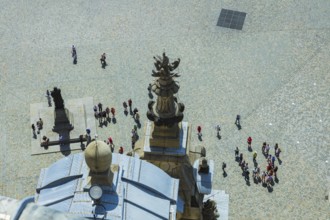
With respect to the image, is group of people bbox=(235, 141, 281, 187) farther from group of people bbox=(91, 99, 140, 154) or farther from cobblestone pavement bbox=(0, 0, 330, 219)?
group of people bbox=(91, 99, 140, 154)

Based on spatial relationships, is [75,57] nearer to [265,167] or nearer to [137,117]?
[137,117]

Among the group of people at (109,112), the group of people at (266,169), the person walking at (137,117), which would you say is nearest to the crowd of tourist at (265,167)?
the group of people at (266,169)

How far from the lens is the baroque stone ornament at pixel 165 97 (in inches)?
780

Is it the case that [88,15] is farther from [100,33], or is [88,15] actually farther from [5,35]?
[5,35]

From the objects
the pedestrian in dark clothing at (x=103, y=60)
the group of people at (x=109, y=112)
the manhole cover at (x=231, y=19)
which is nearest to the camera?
the group of people at (x=109, y=112)

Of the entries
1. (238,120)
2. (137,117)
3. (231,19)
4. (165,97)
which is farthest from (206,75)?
(165,97)

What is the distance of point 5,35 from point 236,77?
58.8ft

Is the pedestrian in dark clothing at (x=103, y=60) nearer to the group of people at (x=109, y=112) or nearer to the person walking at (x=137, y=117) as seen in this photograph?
the group of people at (x=109, y=112)

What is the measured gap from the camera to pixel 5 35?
43156mm

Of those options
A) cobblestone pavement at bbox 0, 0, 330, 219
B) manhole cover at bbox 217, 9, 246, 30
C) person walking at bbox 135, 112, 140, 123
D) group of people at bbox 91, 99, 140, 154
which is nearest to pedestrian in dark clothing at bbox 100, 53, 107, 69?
cobblestone pavement at bbox 0, 0, 330, 219

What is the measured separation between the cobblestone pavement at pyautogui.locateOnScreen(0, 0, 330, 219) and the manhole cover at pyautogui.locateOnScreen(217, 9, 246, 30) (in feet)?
1.42

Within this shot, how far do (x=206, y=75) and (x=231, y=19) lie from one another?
251 inches

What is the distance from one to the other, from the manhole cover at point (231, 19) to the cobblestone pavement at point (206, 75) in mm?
434

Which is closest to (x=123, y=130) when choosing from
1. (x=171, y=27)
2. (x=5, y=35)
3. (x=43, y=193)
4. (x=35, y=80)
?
(x=35, y=80)
